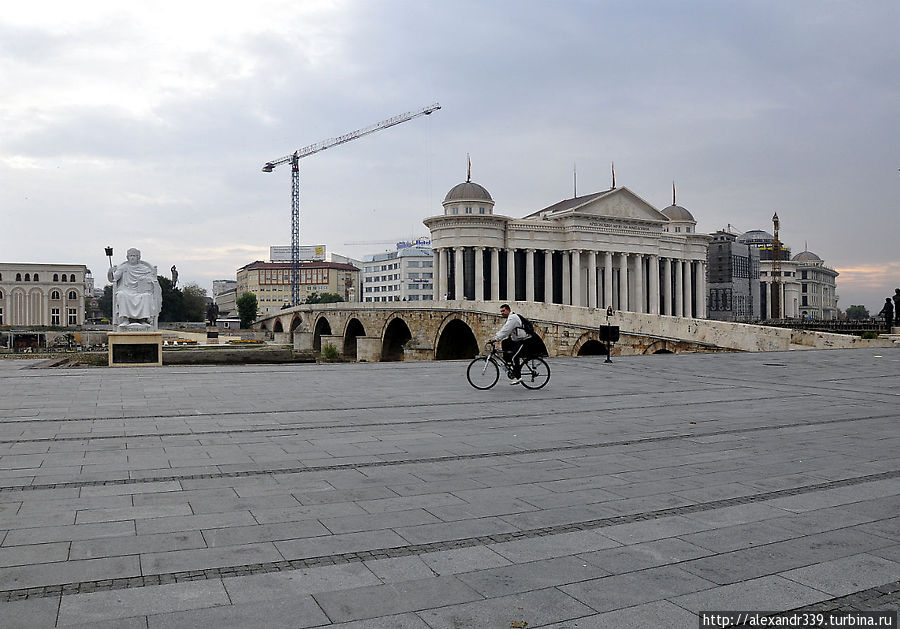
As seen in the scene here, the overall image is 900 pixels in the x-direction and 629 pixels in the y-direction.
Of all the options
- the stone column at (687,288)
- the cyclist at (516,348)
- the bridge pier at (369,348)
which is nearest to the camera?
the cyclist at (516,348)

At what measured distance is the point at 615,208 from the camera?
7162 centimetres

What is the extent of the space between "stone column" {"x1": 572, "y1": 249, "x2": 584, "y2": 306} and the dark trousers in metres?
59.1

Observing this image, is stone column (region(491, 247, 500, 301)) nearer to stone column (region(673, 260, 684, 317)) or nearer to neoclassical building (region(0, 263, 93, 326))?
stone column (region(673, 260, 684, 317))

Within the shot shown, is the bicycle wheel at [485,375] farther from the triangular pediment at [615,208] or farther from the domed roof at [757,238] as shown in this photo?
the domed roof at [757,238]

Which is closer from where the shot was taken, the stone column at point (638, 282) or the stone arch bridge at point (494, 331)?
the stone arch bridge at point (494, 331)

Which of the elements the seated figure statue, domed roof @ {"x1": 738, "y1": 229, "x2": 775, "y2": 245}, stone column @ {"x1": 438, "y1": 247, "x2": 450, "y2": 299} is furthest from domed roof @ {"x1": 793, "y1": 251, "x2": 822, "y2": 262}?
the seated figure statue

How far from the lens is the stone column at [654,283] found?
244 ft

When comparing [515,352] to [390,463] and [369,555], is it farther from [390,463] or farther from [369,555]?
[369,555]

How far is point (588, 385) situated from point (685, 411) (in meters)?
3.02

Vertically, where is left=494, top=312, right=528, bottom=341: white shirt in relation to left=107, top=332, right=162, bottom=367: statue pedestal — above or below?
above

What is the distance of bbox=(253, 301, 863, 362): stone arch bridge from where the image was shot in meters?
21.0

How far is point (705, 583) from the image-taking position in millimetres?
3215

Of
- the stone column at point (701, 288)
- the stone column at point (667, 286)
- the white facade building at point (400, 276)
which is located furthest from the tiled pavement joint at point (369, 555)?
the white facade building at point (400, 276)

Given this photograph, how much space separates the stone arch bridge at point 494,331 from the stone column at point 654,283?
31.9m
